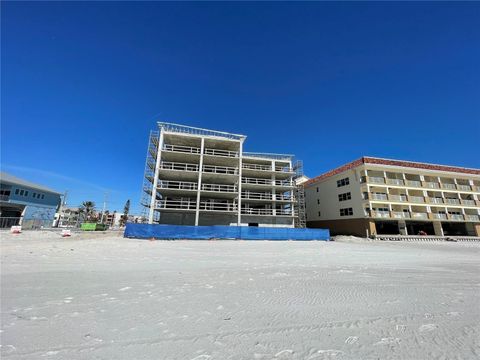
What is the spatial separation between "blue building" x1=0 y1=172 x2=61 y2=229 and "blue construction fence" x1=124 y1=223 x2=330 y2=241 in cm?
2245

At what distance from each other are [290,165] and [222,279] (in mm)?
36699

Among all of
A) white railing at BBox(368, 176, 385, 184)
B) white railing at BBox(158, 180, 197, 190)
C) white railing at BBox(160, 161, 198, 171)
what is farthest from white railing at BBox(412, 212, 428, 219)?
white railing at BBox(160, 161, 198, 171)

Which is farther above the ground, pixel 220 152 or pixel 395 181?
pixel 220 152

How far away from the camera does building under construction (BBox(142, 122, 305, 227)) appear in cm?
3494

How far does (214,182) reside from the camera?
3950 cm

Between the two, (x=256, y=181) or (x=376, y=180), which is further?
(x=256, y=181)

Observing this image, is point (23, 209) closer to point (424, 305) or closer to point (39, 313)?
point (39, 313)

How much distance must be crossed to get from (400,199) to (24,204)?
6122 cm

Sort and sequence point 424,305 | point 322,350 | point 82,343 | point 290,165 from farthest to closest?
point 290,165 → point 424,305 → point 82,343 → point 322,350

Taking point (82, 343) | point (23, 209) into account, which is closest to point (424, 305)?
point (82, 343)

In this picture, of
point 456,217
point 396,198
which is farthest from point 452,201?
point 396,198

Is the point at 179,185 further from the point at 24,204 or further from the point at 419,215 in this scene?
the point at 419,215

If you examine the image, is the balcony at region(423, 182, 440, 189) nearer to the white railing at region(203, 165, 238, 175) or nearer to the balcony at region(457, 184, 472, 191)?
the balcony at region(457, 184, 472, 191)

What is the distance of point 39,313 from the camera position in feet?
13.3
